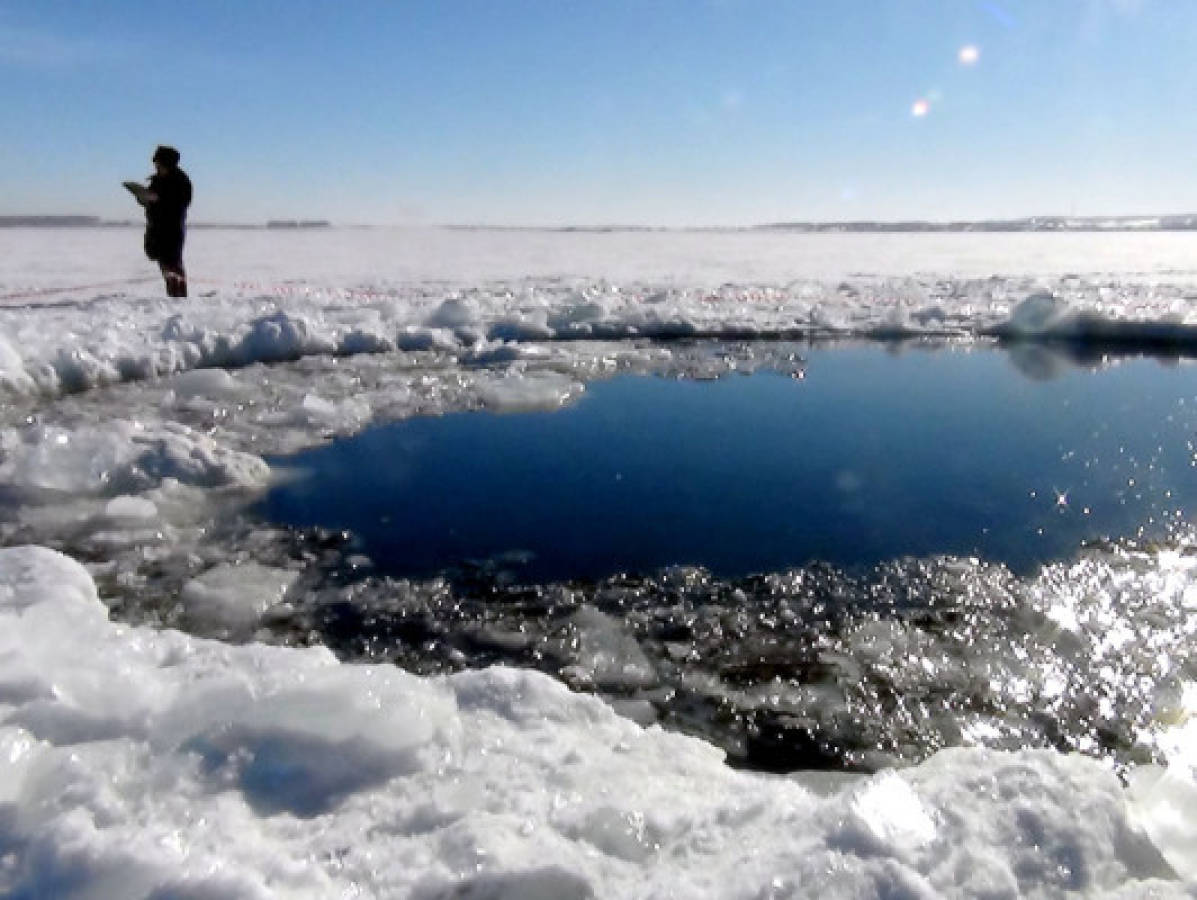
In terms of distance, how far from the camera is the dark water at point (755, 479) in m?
3.73

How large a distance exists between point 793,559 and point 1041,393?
447cm

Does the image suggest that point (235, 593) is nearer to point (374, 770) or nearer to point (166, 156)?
point (374, 770)

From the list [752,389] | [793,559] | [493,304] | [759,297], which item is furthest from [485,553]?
[759,297]

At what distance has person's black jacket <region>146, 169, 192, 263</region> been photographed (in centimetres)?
954

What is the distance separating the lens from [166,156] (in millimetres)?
9414

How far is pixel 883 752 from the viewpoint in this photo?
2.32m

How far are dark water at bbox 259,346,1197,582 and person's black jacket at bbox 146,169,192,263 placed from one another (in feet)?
18.1

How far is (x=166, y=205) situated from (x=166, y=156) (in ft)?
1.63

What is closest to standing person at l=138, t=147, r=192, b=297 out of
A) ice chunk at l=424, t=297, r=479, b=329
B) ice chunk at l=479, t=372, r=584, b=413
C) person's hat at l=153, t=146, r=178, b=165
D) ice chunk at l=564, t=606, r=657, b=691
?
person's hat at l=153, t=146, r=178, b=165

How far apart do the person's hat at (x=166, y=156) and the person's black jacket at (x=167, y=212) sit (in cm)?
10

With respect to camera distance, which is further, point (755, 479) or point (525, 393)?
point (525, 393)

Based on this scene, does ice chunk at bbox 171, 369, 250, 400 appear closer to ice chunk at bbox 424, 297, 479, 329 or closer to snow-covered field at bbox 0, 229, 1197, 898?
snow-covered field at bbox 0, 229, 1197, 898

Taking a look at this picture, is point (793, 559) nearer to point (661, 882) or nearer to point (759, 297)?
point (661, 882)

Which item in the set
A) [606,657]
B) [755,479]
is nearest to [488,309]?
[755,479]
